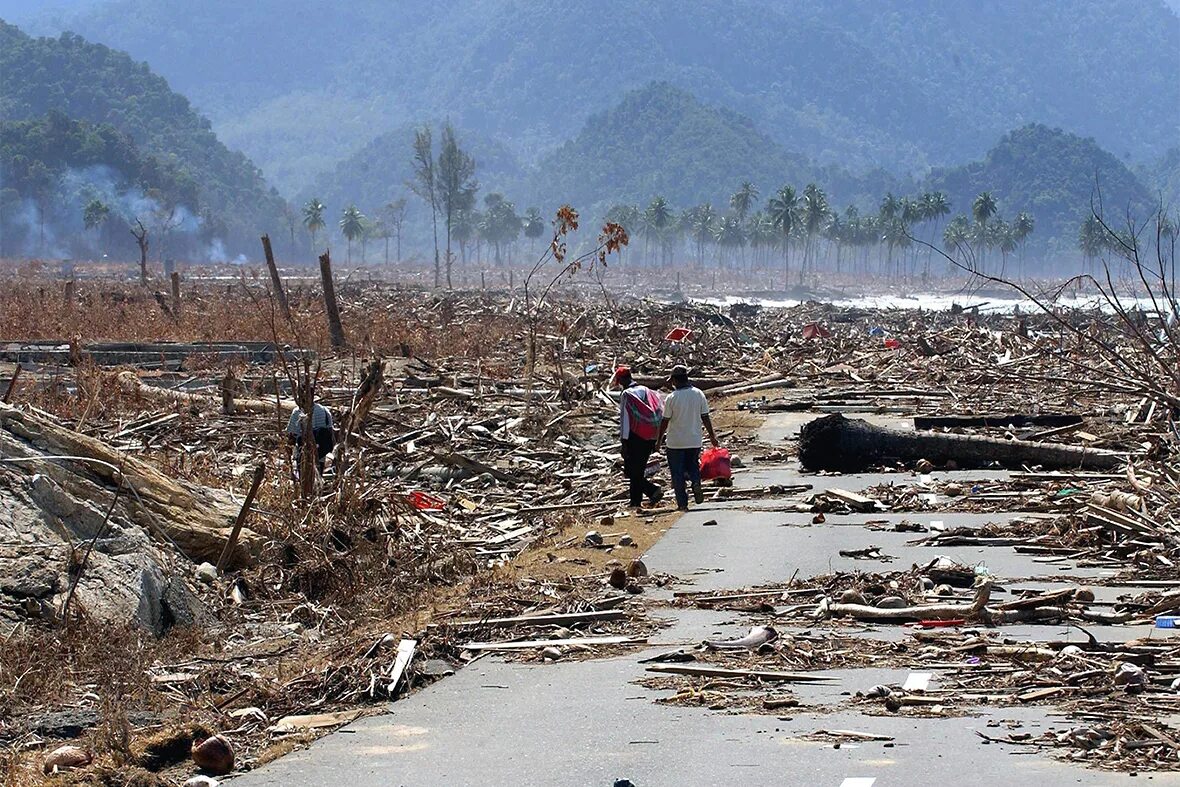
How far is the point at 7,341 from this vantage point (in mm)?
31609

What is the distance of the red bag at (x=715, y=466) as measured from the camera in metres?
17.4

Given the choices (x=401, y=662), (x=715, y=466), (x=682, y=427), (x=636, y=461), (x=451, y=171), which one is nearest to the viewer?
(x=401, y=662)

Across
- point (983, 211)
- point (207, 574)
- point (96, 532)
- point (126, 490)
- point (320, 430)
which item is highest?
point (983, 211)

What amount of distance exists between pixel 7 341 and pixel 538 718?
88.4 feet

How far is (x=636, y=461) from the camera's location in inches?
631

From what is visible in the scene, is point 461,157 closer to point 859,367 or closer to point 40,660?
point 859,367

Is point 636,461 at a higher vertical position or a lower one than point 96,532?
lower

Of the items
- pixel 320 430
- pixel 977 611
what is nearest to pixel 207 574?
pixel 320 430

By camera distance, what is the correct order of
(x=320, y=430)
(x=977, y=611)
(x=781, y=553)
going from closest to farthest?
(x=977, y=611)
(x=781, y=553)
(x=320, y=430)

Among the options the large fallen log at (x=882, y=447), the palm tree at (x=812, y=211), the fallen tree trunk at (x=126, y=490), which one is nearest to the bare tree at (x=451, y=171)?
the palm tree at (x=812, y=211)

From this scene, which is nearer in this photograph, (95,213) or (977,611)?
(977,611)

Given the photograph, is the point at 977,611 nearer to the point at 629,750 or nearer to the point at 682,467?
the point at 629,750

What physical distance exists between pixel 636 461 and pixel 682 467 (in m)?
0.52

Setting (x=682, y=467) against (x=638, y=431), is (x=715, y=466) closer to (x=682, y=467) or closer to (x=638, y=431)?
(x=682, y=467)
